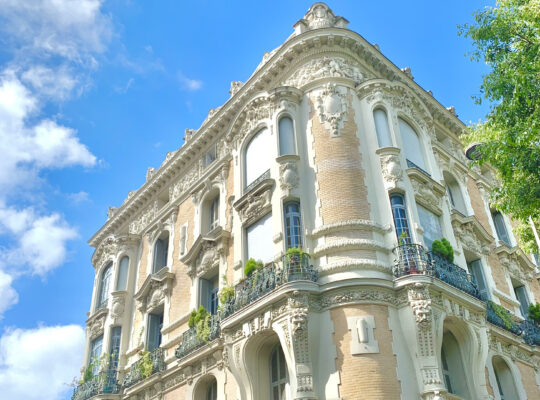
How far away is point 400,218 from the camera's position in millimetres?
16844

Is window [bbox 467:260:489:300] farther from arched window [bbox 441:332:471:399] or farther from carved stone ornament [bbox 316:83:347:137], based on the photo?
carved stone ornament [bbox 316:83:347:137]

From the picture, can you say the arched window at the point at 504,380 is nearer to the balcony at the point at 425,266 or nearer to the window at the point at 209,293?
the balcony at the point at 425,266

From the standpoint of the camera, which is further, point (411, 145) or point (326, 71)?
point (411, 145)

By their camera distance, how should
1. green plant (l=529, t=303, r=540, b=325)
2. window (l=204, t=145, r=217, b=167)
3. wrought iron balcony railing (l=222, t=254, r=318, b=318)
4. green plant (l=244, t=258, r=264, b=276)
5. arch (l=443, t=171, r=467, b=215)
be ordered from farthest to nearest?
window (l=204, t=145, r=217, b=167), arch (l=443, t=171, r=467, b=215), green plant (l=529, t=303, r=540, b=325), green plant (l=244, t=258, r=264, b=276), wrought iron balcony railing (l=222, t=254, r=318, b=318)

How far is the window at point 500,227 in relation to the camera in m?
24.1

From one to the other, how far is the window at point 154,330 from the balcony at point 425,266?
11.4m

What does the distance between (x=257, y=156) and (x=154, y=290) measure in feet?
24.9

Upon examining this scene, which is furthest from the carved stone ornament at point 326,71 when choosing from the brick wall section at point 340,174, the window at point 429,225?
the window at point 429,225

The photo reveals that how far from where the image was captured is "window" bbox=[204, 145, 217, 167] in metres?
24.6

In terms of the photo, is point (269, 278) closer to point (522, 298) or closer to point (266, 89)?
point (266, 89)

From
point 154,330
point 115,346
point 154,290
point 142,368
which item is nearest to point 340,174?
point 154,290

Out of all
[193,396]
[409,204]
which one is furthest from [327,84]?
[193,396]

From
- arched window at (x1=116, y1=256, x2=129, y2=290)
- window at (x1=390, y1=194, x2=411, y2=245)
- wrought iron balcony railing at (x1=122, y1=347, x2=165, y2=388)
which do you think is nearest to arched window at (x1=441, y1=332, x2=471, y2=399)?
window at (x1=390, y1=194, x2=411, y2=245)

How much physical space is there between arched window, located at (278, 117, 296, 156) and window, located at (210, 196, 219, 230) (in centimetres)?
517
